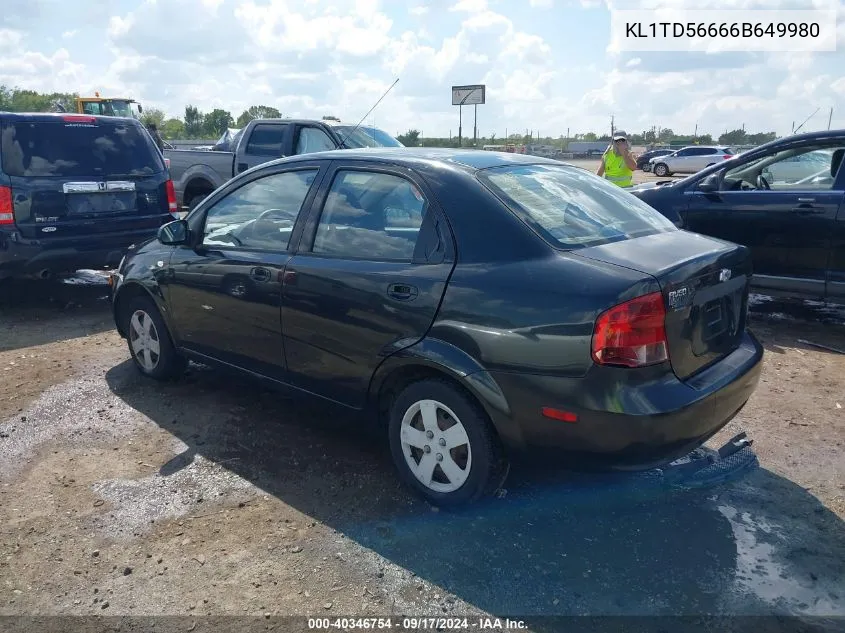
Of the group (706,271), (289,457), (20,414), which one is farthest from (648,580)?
(20,414)

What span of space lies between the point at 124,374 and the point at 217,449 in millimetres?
1713

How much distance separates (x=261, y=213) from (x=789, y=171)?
492cm

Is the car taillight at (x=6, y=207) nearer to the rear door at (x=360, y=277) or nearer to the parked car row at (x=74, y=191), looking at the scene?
the parked car row at (x=74, y=191)

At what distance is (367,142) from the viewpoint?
1057 cm

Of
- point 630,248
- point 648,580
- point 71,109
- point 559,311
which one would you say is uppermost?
point 71,109

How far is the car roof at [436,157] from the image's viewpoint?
360 cm

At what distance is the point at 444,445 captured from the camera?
131 inches

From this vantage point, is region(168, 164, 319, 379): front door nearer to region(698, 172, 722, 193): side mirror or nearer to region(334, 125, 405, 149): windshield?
region(698, 172, 722, 193): side mirror

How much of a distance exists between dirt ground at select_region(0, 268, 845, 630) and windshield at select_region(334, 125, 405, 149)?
6.36 metres

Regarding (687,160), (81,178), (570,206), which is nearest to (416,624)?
(570,206)

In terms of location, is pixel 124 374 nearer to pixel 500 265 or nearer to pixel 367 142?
pixel 500 265

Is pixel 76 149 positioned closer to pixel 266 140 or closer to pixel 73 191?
pixel 73 191

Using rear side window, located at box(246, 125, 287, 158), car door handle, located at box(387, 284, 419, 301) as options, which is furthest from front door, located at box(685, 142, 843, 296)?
rear side window, located at box(246, 125, 287, 158)

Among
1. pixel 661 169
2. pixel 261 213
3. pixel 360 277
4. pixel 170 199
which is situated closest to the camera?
pixel 360 277
